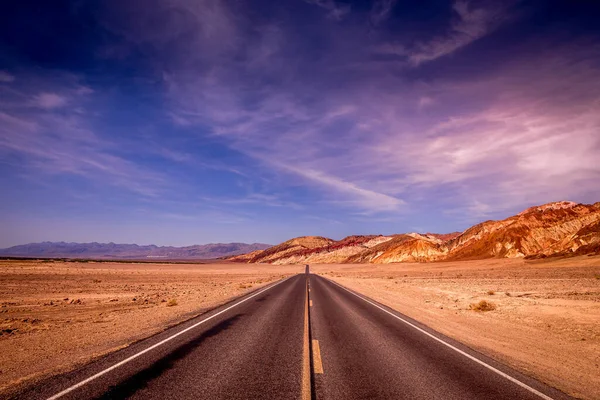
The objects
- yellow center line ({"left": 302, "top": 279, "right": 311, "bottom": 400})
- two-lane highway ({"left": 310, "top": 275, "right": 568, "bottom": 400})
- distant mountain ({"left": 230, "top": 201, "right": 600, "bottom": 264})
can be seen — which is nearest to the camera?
yellow center line ({"left": 302, "top": 279, "right": 311, "bottom": 400})

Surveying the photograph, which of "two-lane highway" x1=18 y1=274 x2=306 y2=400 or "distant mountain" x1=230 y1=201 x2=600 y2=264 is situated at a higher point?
"distant mountain" x1=230 y1=201 x2=600 y2=264

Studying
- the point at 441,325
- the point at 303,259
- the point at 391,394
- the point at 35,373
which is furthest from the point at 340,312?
the point at 303,259

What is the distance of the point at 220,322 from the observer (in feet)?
39.3

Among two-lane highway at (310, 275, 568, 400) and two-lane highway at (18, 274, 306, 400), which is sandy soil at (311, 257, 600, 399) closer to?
two-lane highway at (310, 275, 568, 400)

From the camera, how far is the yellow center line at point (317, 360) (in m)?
6.70

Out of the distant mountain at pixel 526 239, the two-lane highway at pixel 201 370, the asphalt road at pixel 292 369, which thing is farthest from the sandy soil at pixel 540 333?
the distant mountain at pixel 526 239

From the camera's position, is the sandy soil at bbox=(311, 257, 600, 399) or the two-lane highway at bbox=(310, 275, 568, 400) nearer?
the two-lane highway at bbox=(310, 275, 568, 400)

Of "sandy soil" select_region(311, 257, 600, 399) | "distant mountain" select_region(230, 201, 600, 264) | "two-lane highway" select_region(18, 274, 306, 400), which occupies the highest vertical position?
"distant mountain" select_region(230, 201, 600, 264)

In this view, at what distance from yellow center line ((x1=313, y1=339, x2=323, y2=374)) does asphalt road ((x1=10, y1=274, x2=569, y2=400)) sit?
23 mm

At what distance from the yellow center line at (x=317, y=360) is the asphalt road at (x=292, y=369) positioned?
23mm

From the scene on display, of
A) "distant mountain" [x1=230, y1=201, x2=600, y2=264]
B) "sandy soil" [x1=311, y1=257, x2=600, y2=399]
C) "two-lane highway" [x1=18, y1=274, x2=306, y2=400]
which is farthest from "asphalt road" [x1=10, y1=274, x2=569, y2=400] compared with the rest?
"distant mountain" [x1=230, y1=201, x2=600, y2=264]

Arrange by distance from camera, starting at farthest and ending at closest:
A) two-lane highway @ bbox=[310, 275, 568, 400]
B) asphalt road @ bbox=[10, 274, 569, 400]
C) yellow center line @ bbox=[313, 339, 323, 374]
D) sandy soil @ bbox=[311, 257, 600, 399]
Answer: sandy soil @ bbox=[311, 257, 600, 399], yellow center line @ bbox=[313, 339, 323, 374], two-lane highway @ bbox=[310, 275, 568, 400], asphalt road @ bbox=[10, 274, 569, 400]

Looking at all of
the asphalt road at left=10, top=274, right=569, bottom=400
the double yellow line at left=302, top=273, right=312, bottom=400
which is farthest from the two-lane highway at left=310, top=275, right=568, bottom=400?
the double yellow line at left=302, top=273, right=312, bottom=400

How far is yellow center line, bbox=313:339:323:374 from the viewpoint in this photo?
6.70 m
